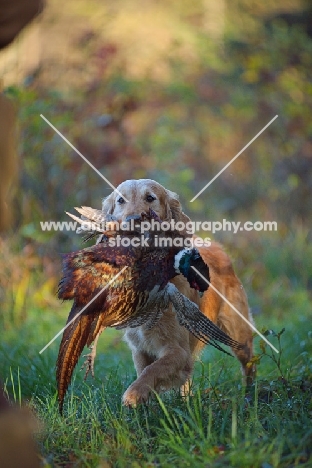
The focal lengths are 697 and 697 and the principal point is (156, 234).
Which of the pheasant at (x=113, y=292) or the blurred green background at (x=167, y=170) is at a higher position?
the pheasant at (x=113, y=292)

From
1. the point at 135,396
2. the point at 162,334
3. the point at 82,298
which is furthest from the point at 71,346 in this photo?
the point at 162,334

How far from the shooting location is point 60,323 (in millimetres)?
5414

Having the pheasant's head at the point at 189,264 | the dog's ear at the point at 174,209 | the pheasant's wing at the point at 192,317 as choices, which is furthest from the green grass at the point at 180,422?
the dog's ear at the point at 174,209

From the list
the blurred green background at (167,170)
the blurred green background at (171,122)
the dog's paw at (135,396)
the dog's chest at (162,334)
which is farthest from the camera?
the blurred green background at (171,122)

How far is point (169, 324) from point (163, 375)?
35 centimetres

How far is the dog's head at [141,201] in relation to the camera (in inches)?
150

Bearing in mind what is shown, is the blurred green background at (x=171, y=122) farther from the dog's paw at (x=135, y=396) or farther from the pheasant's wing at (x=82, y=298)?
the pheasant's wing at (x=82, y=298)

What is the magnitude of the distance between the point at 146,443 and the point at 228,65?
7458mm

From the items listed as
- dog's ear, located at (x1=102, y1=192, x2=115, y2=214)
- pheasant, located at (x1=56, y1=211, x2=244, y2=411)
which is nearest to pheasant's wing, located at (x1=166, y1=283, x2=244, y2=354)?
pheasant, located at (x1=56, y1=211, x2=244, y2=411)

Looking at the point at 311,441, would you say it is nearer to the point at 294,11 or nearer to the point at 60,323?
the point at 60,323

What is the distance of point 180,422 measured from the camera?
2.90 m

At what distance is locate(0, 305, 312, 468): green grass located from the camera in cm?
246

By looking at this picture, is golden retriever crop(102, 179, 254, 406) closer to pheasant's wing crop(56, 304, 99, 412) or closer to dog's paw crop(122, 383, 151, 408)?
dog's paw crop(122, 383, 151, 408)

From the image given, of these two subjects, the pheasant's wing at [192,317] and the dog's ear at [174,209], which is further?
the dog's ear at [174,209]
